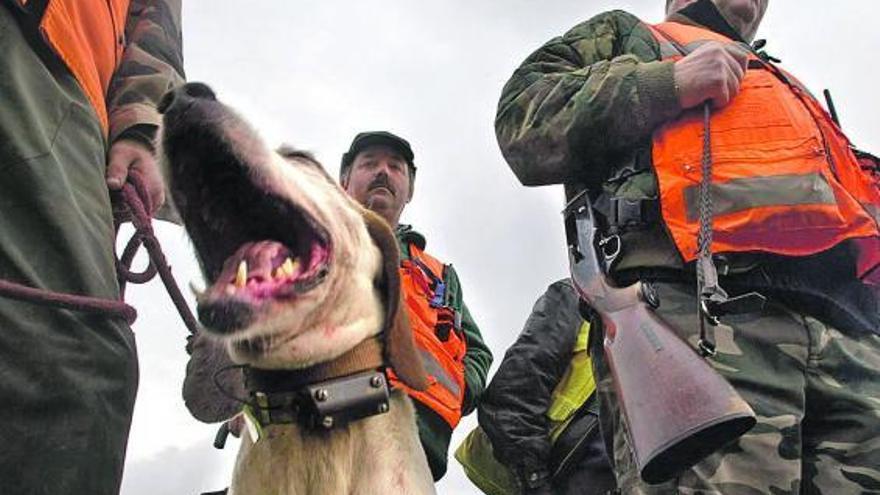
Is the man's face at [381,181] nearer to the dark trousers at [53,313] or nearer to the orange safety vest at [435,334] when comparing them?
the orange safety vest at [435,334]

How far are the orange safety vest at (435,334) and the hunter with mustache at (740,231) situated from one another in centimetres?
154

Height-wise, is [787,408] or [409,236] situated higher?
[787,408]

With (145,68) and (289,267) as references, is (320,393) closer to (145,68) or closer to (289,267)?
(289,267)

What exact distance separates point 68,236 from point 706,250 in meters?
1.84

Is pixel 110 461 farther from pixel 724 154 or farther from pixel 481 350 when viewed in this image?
pixel 481 350

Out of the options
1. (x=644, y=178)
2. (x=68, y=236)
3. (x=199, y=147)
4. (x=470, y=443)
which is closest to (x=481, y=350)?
(x=470, y=443)

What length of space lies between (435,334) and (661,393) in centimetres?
259

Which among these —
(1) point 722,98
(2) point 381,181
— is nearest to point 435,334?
(2) point 381,181

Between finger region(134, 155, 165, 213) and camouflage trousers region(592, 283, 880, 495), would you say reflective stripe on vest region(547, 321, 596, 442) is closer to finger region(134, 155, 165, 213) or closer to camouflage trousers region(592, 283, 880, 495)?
camouflage trousers region(592, 283, 880, 495)

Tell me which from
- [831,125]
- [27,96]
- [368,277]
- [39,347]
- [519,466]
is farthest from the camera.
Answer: [519,466]

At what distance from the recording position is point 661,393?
266cm

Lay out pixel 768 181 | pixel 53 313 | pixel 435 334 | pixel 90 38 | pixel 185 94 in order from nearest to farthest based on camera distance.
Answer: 1. pixel 53 313
2. pixel 185 94
3. pixel 90 38
4. pixel 768 181
5. pixel 435 334

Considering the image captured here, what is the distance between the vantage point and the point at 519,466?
198 inches

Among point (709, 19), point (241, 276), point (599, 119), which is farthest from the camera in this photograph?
point (709, 19)
